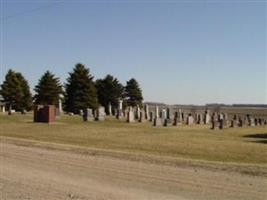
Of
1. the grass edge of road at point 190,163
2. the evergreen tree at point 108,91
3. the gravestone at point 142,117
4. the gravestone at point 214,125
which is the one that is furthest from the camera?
the evergreen tree at point 108,91

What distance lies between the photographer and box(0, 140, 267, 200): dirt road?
10.3 m

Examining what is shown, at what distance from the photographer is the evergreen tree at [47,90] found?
71.6 m

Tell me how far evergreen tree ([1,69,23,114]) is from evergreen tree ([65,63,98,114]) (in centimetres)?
773

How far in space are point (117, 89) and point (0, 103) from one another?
1708 centimetres

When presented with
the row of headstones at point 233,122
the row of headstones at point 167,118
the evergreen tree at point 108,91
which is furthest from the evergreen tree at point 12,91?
the row of headstones at point 233,122

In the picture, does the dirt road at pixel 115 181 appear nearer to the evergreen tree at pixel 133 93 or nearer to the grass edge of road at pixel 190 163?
the grass edge of road at pixel 190 163

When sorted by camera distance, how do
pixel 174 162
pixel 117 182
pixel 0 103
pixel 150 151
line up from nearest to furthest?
pixel 117 182
pixel 174 162
pixel 150 151
pixel 0 103

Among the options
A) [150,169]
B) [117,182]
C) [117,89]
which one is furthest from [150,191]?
[117,89]

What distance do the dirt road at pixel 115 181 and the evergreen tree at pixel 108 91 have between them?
60.1 metres

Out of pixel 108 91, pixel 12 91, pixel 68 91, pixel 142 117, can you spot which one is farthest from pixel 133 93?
pixel 142 117

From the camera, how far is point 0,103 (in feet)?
253

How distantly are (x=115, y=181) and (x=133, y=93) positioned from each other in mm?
71199

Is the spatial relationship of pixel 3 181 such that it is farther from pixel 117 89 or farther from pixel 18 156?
pixel 117 89

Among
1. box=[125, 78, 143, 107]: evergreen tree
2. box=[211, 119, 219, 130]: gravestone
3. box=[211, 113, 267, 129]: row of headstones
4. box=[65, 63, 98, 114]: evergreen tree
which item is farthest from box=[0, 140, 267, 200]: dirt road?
box=[125, 78, 143, 107]: evergreen tree
